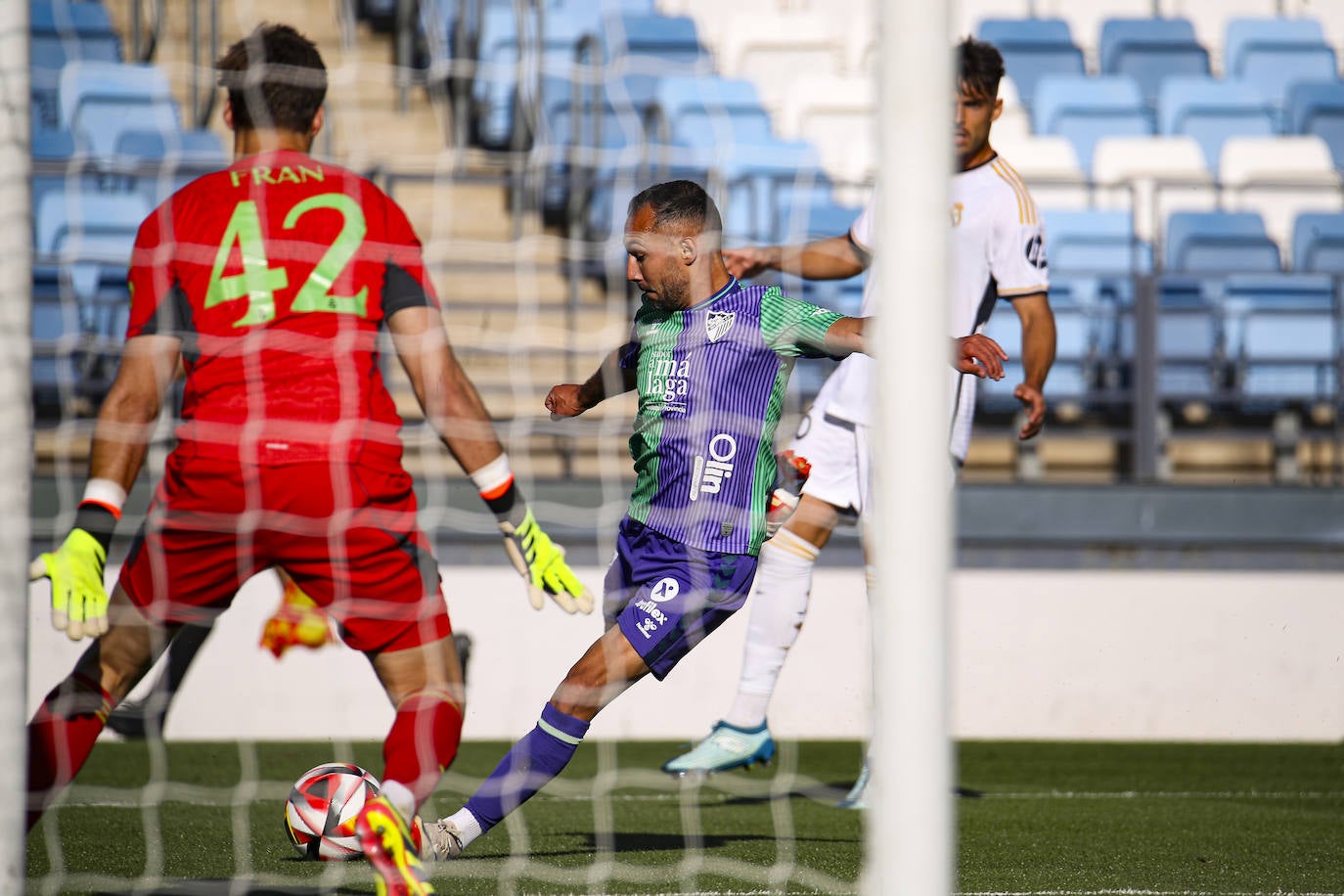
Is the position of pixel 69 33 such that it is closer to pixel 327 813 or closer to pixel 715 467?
pixel 715 467

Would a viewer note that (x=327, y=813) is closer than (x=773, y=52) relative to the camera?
Yes

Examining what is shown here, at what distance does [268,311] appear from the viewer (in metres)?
3.08

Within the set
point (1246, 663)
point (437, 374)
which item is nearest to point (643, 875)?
point (437, 374)

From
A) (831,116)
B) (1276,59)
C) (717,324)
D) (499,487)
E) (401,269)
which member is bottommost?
(499,487)

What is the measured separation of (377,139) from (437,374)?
20.9 feet

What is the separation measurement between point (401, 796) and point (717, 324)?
1271 mm

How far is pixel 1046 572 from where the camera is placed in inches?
267

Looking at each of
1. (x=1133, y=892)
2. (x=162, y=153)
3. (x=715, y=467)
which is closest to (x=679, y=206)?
(x=715, y=467)

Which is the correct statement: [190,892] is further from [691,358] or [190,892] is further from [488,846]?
[691,358]

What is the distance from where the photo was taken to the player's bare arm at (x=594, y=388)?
3645 mm

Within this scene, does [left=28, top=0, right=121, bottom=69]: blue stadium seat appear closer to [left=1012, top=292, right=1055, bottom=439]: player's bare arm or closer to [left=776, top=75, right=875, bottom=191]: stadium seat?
[left=776, top=75, right=875, bottom=191]: stadium seat

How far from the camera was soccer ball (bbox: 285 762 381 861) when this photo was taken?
3221 mm

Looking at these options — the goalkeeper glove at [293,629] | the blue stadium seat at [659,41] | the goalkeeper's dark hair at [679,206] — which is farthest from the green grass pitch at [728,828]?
the blue stadium seat at [659,41]

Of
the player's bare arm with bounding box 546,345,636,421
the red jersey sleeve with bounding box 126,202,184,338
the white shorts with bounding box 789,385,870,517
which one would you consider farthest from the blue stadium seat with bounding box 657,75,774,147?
the red jersey sleeve with bounding box 126,202,184,338
